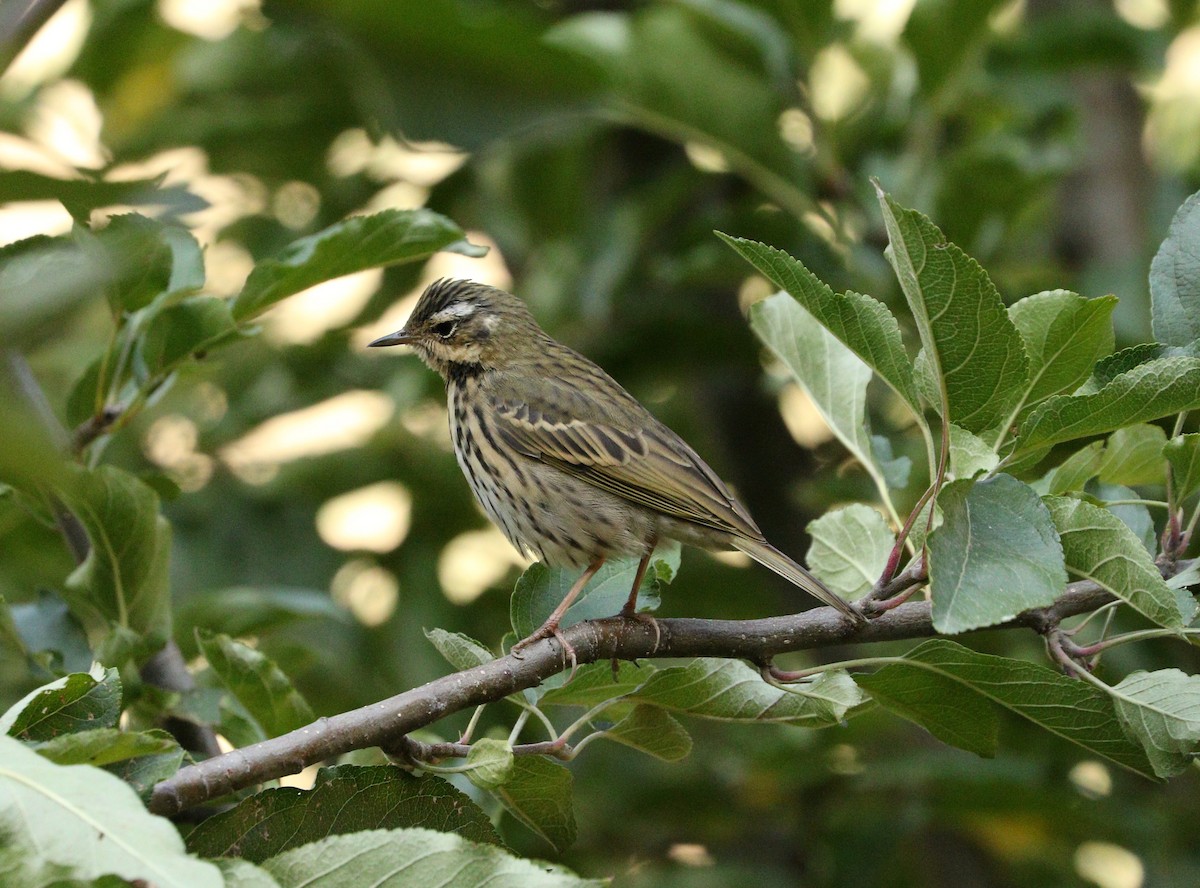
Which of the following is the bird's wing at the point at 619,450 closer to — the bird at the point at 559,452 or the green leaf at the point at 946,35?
the bird at the point at 559,452

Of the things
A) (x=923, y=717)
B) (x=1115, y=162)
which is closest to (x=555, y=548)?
(x=923, y=717)

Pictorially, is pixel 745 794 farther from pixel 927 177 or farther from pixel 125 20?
pixel 125 20

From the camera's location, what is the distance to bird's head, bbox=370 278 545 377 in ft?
16.7

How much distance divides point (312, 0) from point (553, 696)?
5.26 feet

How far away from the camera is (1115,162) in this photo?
650cm

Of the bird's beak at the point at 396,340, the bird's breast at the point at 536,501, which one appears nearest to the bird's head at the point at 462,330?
the bird's beak at the point at 396,340

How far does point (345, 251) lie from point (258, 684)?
3.41ft

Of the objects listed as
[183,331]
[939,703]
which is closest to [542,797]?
[939,703]

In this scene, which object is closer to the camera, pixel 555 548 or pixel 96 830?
pixel 96 830

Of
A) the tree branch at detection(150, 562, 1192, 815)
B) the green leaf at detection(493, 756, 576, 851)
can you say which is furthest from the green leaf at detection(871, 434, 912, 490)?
the green leaf at detection(493, 756, 576, 851)

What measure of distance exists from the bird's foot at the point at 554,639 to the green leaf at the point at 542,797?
0.18 metres

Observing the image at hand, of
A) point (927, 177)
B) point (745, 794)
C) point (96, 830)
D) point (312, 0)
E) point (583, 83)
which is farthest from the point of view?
point (745, 794)

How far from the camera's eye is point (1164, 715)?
252 centimetres

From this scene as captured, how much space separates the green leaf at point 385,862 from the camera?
2.20 meters
